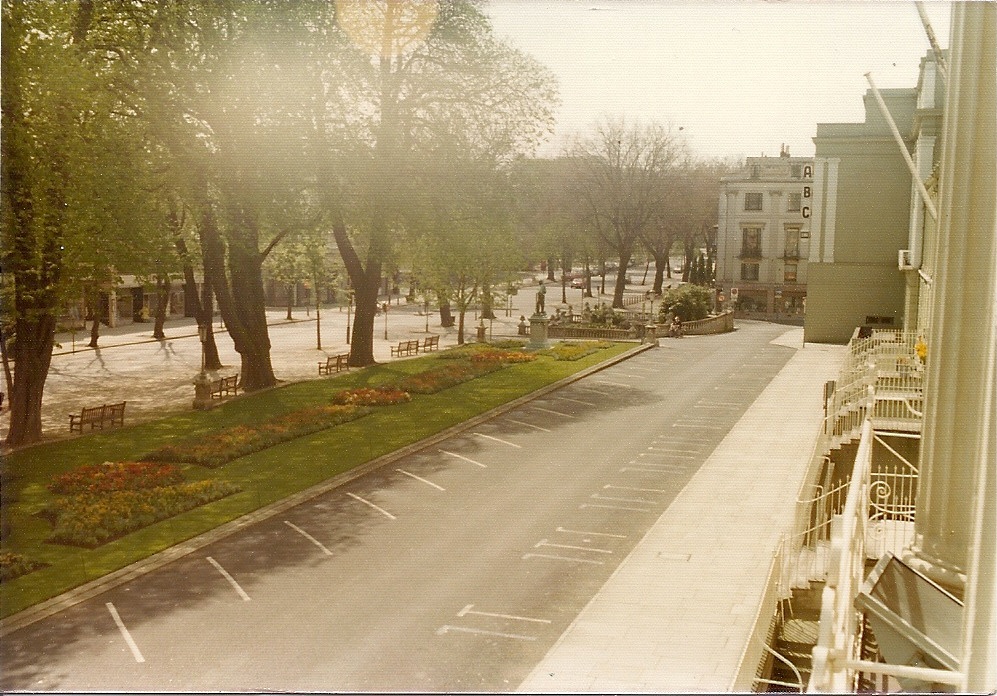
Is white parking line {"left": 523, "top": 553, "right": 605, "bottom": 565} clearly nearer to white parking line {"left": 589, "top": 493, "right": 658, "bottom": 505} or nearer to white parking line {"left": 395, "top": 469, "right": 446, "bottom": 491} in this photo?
white parking line {"left": 589, "top": 493, "right": 658, "bottom": 505}

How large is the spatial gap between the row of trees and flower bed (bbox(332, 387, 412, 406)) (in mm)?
1602

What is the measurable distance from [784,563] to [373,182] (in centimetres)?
1153

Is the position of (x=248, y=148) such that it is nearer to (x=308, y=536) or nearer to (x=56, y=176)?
(x=56, y=176)

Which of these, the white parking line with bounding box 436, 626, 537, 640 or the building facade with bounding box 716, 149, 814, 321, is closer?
the white parking line with bounding box 436, 626, 537, 640

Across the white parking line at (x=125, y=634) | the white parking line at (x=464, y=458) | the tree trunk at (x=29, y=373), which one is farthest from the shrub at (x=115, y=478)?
the white parking line at (x=464, y=458)

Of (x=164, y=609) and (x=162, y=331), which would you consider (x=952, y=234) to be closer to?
(x=164, y=609)

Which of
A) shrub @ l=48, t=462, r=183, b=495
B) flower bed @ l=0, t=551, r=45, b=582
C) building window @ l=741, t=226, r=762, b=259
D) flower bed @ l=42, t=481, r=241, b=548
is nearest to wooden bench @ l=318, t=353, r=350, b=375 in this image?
shrub @ l=48, t=462, r=183, b=495

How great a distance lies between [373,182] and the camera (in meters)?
17.1

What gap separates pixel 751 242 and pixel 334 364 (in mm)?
13350

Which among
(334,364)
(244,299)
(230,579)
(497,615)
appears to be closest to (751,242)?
(334,364)

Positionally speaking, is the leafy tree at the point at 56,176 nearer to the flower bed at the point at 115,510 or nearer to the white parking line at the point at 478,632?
the flower bed at the point at 115,510

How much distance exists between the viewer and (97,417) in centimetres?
1359

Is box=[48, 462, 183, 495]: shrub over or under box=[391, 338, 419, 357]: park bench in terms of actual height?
under

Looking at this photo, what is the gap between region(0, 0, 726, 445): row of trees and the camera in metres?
11.9
